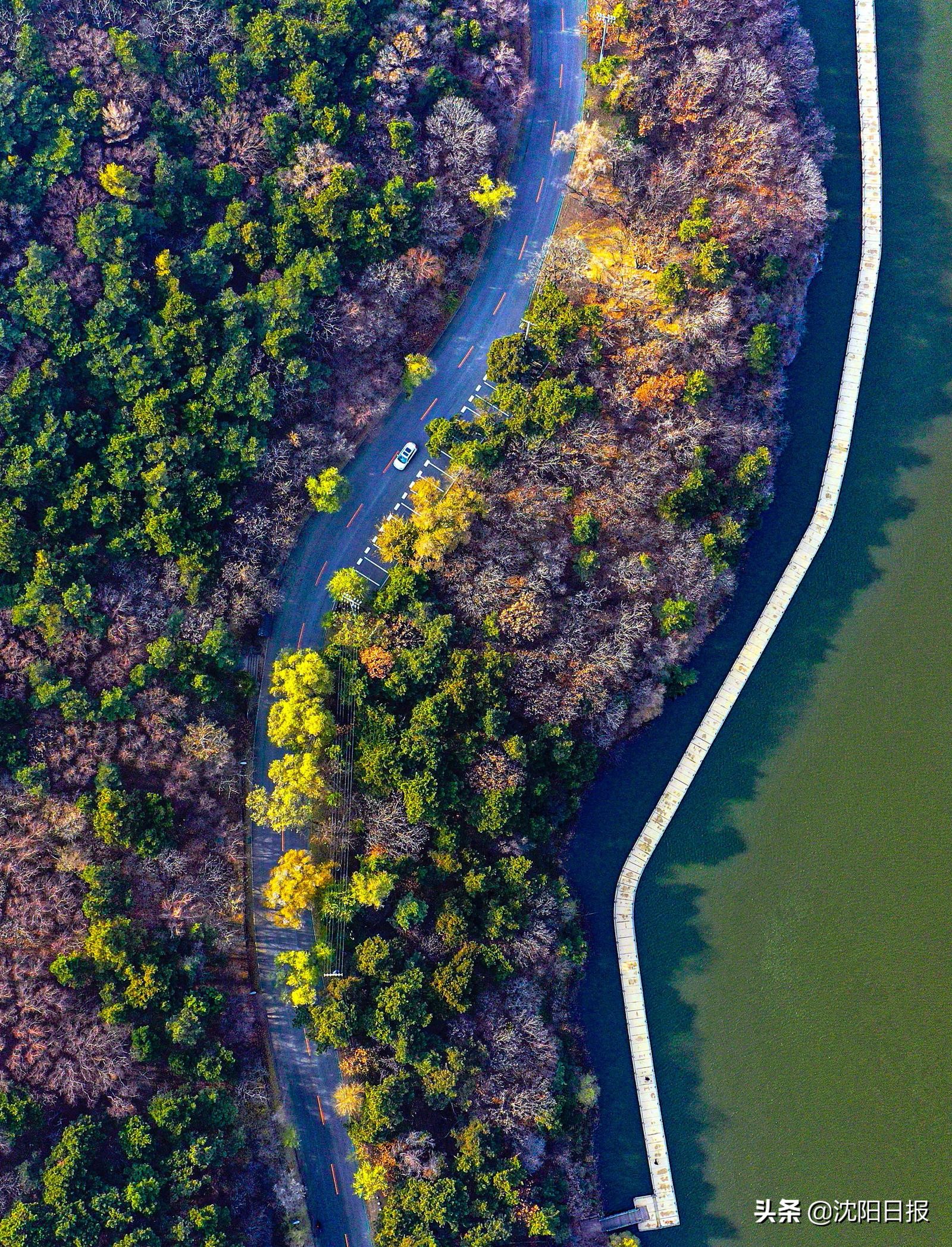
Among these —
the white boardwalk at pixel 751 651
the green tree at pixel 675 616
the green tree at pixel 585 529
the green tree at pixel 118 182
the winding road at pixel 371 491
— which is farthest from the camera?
the green tree at pixel 675 616

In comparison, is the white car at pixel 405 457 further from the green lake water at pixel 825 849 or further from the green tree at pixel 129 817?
the green tree at pixel 129 817

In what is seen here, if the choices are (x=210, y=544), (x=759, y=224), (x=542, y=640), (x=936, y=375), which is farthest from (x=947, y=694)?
(x=210, y=544)

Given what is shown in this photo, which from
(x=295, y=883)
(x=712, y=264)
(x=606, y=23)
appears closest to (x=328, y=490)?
(x=295, y=883)

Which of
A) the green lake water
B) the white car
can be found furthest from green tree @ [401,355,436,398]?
the green lake water

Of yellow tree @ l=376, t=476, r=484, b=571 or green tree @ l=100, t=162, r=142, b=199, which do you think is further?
yellow tree @ l=376, t=476, r=484, b=571

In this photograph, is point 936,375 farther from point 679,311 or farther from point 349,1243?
point 349,1243

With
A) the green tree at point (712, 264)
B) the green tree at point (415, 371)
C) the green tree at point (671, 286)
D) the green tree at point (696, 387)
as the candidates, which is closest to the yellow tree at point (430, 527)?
the green tree at point (415, 371)

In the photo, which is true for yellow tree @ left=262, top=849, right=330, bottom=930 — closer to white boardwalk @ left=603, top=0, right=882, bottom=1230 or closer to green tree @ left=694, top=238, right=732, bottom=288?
white boardwalk @ left=603, top=0, right=882, bottom=1230
